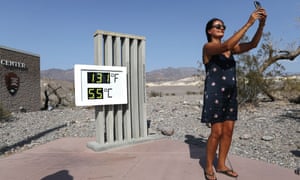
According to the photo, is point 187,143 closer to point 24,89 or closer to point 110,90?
point 110,90

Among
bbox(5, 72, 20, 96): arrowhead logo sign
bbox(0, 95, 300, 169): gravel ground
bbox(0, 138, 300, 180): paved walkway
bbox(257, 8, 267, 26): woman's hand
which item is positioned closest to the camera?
bbox(257, 8, 267, 26): woman's hand

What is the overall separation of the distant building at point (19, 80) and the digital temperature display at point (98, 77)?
8.46 metres

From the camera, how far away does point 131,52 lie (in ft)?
17.8

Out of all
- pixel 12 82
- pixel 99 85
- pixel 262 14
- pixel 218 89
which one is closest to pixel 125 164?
pixel 99 85

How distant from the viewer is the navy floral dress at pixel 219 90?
3.05 meters

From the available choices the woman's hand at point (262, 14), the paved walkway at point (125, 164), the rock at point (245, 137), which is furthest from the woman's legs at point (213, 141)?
the rock at point (245, 137)

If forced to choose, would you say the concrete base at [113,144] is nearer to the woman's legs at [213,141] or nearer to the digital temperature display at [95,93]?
the digital temperature display at [95,93]

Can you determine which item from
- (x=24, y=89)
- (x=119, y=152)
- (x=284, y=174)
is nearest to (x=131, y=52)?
(x=119, y=152)

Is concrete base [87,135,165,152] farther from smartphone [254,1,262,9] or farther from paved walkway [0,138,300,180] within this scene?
smartphone [254,1,262,9]

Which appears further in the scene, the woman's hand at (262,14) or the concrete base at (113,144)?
the concrete base at (113,144)

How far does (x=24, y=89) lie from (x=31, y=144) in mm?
9277

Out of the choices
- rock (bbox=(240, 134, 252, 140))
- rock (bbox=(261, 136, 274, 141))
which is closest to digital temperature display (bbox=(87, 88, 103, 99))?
rock (bbox=(240, 134, 252, 140))

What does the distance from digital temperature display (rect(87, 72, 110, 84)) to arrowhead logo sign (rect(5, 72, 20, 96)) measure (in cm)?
960

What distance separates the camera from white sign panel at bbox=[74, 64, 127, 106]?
4.62 meters
